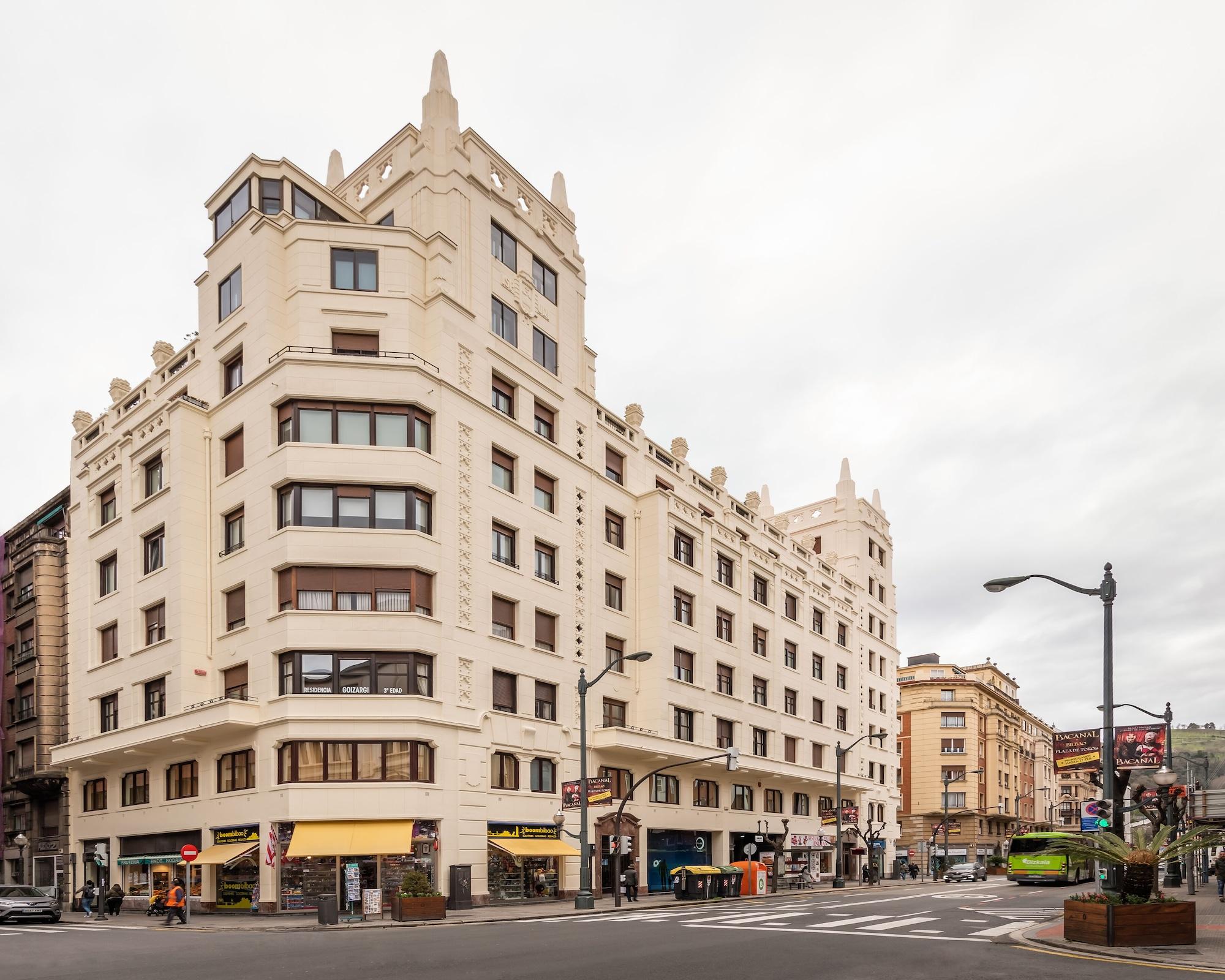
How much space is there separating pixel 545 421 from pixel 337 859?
65.5ft

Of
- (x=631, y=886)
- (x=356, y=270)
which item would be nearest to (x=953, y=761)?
(x=631, y=886)

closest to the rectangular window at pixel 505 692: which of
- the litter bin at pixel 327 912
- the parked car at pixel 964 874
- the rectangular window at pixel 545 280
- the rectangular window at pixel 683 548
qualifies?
the litter bin at pixel 327 912

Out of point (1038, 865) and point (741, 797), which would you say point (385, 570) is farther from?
point (1038, 865)

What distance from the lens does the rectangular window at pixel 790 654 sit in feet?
205

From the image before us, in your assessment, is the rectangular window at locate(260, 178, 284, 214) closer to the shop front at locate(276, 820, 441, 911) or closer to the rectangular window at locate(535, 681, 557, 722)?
the rectangular window at locate(535, 681, 557, 722)

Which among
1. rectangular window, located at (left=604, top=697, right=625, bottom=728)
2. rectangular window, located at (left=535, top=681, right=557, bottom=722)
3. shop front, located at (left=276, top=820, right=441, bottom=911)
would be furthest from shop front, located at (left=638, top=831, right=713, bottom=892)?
shop front, located at (left=276, top=820, right=441, bottom=911)

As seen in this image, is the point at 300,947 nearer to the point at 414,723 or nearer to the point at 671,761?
the point at 414,723

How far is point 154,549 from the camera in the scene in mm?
43344

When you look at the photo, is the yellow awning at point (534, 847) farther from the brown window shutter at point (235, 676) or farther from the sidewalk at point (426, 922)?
the brown window shutter at point (235, 676)

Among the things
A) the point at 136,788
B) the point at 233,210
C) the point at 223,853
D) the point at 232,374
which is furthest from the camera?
the point at 136,788

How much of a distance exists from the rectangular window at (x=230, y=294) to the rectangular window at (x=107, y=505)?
10.7 metres

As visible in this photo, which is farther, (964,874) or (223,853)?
(964,874)

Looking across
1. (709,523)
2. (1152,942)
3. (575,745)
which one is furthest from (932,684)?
(1152,942)

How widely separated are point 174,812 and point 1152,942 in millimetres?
33941
